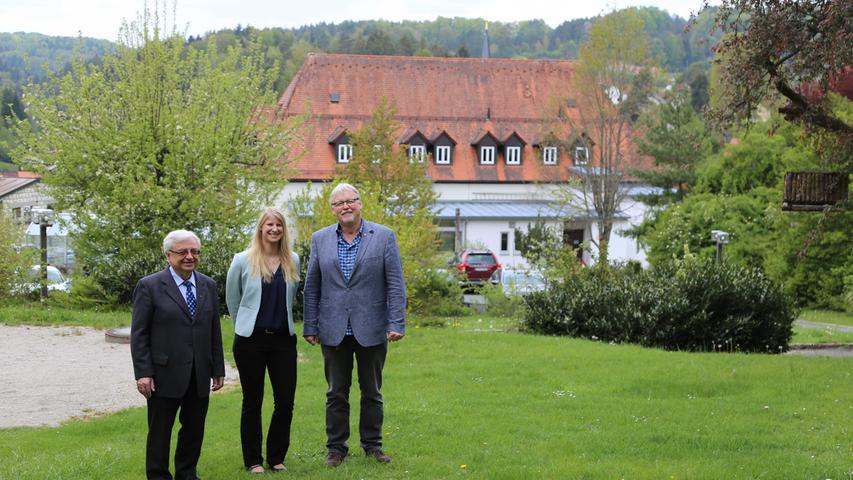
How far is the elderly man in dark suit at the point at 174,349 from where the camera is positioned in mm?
7809

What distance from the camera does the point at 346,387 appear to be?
345 inches

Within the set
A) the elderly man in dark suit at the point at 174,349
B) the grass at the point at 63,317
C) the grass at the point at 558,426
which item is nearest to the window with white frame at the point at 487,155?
the grass at the point at 63,317

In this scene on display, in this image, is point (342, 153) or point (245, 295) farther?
point (342, 153)

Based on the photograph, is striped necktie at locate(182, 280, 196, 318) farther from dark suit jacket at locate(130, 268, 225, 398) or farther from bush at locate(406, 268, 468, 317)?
bush at locate(406, 268, 468, 317)

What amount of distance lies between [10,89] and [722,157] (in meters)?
91.2

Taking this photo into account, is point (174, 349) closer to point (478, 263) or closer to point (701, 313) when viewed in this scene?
point (701, 313)

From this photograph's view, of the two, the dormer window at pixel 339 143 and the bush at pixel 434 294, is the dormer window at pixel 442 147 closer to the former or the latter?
the dormer window at pixel 339 143

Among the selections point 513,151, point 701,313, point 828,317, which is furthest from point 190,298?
point 513,151

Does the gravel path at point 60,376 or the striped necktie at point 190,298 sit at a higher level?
the striped necktie at point 190,298

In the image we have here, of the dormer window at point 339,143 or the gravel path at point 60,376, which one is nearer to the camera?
the gravel path at point 60,376

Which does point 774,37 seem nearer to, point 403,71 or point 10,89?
point 403,71

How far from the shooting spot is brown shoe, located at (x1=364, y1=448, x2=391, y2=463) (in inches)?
342

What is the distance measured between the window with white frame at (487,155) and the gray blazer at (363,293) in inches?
2172

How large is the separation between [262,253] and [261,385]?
40.2 inches
